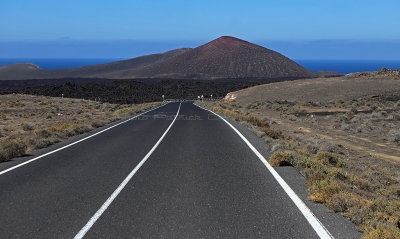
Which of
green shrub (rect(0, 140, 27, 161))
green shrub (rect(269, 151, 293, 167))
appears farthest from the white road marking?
green shrub (rect(0, 140, 27, 161))

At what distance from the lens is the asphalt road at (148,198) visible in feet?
20.2

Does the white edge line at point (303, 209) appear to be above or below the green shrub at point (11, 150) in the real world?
above

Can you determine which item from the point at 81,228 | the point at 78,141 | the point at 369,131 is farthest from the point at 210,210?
the point at 369,131

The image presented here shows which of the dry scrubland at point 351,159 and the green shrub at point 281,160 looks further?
the green shrub at point 281,160

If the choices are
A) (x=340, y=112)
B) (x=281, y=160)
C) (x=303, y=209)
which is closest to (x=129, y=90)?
(x=340, y=112)

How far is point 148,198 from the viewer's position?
7.91m

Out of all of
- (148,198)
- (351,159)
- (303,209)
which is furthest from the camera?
(351,159)

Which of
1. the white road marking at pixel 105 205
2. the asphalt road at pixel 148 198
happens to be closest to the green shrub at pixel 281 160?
the asphalt road at pixel 148 198

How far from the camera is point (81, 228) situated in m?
6.21

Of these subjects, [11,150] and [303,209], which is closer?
[303,209]

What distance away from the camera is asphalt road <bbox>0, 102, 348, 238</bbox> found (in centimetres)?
614

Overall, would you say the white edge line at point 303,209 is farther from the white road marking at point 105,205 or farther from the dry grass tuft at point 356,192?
the white road marking at point 105,205

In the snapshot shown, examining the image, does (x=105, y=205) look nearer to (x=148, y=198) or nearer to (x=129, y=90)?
(x=148, y=198)

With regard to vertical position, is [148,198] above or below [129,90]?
above
